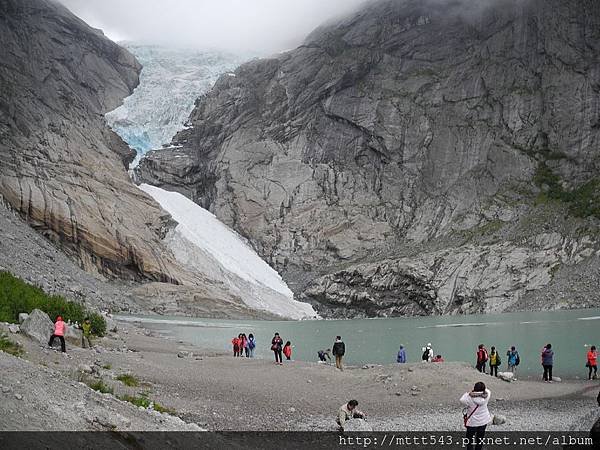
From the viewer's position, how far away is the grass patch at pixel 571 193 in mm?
83250

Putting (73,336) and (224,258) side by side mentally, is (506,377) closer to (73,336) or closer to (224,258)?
(73,336)

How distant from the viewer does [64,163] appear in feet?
249

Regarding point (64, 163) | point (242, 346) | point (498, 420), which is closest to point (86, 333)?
point (242, 346)

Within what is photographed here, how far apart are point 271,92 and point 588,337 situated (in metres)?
88.9

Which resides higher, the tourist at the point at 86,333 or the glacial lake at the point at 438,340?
the tourist at the point at 86,333

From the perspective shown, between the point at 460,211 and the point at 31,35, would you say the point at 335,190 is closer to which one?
the point at 460,211

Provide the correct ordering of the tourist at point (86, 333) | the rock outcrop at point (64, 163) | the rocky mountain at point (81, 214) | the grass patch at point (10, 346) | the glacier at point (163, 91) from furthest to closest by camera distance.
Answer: the glacier at point (163, 91)
the rock outcrop at point (64, 163)
the rocky mountain at point (81, 214)
the tourist at point (86, 333)
the grass patch at point (10, 346)

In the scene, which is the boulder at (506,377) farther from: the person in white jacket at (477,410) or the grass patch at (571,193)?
the grass patch at (571,193)

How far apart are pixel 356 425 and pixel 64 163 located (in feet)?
234

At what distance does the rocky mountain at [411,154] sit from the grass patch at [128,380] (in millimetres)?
62565

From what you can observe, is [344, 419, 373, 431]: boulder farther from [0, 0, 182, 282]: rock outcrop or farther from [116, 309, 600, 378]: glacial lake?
[0, 0, 182, 282]: rock outcrop

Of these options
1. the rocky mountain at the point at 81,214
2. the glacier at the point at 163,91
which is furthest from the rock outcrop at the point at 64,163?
the glacier at the point at 163,91

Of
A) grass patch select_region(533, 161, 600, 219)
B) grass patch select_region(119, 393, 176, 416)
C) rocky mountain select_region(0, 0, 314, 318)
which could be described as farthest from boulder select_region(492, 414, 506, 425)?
grass patch select_region(533, 161, 600, 219)

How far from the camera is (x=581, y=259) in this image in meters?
73.2
